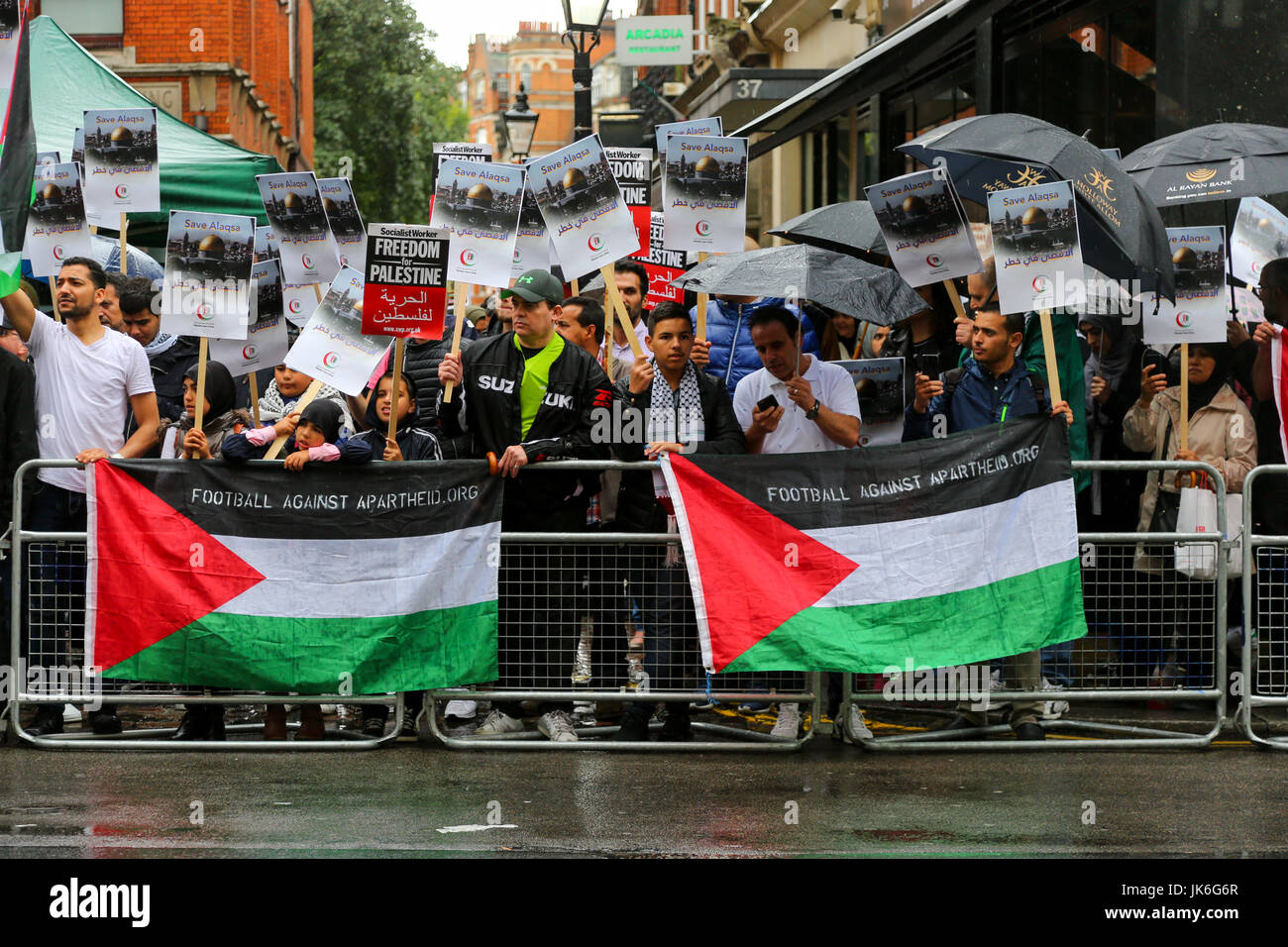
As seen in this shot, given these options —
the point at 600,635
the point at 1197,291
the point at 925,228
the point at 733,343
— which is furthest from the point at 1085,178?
the point at 600,635

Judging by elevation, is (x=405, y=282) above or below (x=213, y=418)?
above

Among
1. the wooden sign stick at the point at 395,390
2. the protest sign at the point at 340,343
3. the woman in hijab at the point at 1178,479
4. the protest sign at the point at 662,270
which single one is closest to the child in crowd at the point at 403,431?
the wooden sign stick at the point at 395,390

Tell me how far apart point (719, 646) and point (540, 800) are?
1.45m

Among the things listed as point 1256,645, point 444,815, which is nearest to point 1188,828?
point 1256,645

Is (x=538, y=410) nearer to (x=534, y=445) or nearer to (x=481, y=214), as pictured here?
(x=534, y=445)

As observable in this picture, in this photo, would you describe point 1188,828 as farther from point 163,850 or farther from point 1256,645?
point 163,850

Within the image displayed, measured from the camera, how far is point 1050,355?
8.44 m

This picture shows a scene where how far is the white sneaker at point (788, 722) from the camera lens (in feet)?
28.3

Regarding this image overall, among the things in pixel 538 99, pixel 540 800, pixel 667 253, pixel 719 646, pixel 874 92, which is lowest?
pixel 540 800

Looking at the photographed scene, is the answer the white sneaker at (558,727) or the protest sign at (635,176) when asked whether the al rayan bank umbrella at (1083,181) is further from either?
the white sneaker at (558,727)

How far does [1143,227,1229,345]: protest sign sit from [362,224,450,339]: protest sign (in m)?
3.70

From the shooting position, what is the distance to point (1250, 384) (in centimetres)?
966

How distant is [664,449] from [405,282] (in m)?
1.50
